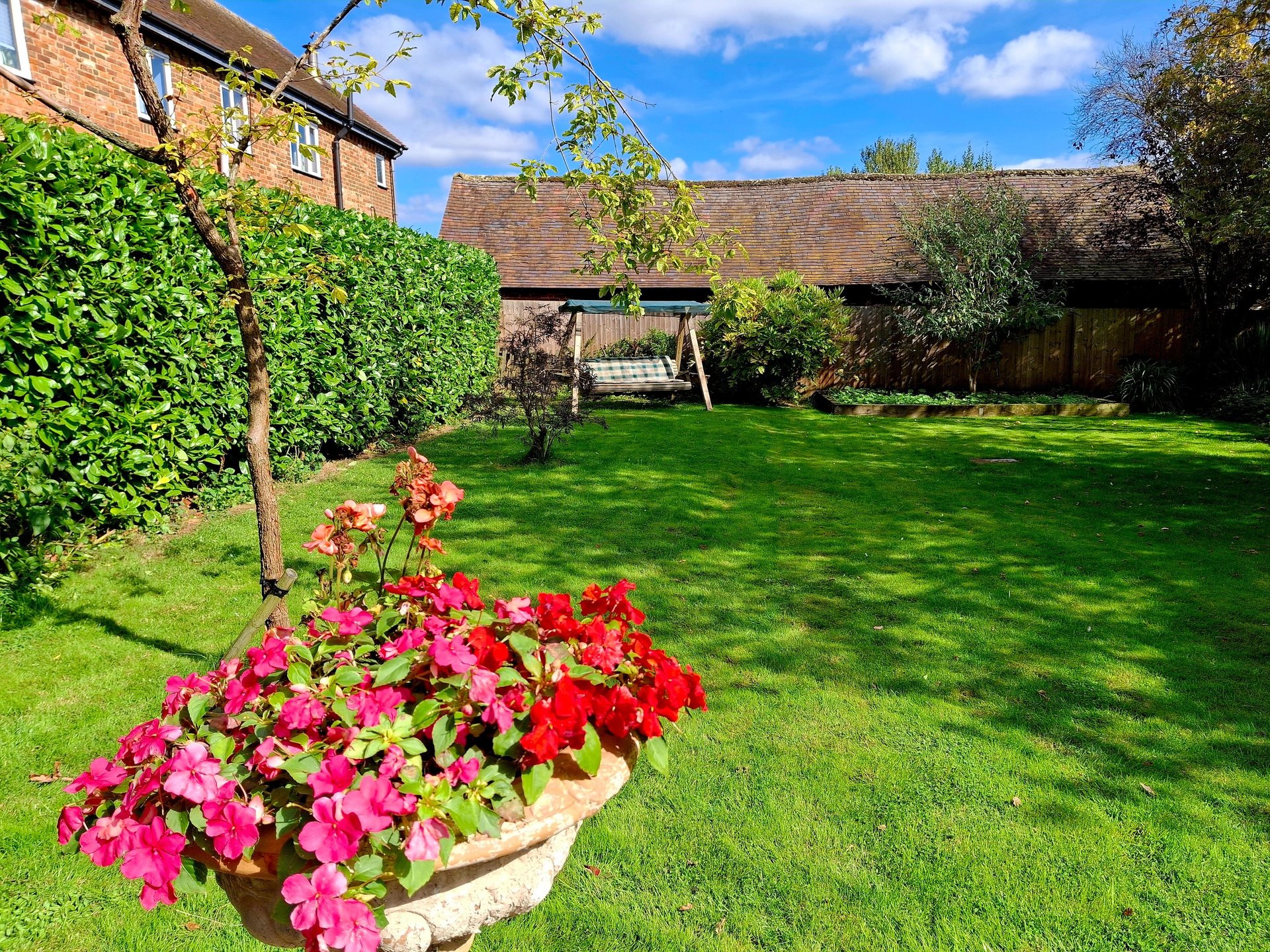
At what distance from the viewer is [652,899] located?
2.90 metres

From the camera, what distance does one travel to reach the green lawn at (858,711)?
282 centimetres

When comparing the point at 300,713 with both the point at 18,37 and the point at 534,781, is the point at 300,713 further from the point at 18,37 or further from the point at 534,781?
the point at 18,37

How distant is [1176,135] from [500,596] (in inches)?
658

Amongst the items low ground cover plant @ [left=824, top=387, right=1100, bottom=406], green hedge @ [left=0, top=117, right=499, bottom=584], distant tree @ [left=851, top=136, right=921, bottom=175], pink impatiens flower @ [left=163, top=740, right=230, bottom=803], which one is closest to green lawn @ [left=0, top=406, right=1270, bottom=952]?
green hedge @ [left=0, top=117, right=499, bottom=584]

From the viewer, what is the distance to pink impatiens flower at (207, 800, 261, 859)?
150 cm

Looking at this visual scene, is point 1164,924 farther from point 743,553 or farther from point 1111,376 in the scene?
point 1111,376

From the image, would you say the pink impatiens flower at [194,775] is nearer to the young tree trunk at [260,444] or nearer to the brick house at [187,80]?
the young tree trunk at [260,444]

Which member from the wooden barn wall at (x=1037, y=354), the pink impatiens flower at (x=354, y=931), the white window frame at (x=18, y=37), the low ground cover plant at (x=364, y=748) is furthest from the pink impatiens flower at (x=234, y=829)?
the wooden barn wall at (x=1037, y=354)

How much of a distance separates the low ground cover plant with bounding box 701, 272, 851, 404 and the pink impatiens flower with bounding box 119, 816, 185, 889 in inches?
582

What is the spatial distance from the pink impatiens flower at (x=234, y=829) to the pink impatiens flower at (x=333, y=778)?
126 millimetres

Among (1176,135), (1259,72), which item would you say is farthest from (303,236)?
(1176,135)

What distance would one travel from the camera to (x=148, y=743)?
5.46ft

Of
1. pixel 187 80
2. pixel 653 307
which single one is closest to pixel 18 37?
pixel 187 80

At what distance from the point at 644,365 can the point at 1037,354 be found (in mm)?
9250
